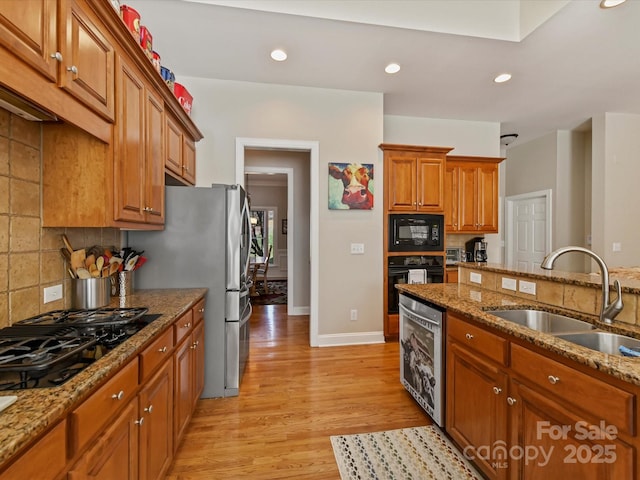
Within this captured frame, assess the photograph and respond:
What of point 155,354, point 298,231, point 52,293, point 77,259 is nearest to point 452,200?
point 298,231

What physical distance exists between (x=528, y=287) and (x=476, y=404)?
815 millimetres

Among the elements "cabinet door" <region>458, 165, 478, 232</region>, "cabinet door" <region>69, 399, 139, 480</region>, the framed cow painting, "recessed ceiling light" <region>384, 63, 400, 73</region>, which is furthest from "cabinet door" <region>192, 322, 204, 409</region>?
"cabinet door" <region>458, 165, 478, 232</region>

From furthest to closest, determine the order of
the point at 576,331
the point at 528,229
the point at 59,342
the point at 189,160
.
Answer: the point at 528,229
the point at 189,160
the point at 576,331
the point at 59,342

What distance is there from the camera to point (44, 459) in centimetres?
71

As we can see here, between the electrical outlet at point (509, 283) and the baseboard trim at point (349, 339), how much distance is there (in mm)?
1787

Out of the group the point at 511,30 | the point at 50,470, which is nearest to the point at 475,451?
the point at 50,470

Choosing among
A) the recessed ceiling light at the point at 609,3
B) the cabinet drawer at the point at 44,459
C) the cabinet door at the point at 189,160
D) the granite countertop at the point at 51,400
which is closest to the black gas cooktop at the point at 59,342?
the granite countertop at the point at 51,400

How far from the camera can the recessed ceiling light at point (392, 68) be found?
2.94 meters

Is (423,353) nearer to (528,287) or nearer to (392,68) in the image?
(528,287)

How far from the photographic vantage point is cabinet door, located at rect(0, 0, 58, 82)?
876 millimetres

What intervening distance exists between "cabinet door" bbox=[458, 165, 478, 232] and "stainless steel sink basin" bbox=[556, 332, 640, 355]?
121 inches

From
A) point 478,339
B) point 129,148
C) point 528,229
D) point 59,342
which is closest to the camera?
point 59,342

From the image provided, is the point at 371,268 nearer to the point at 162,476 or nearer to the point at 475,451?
the point at 475,451

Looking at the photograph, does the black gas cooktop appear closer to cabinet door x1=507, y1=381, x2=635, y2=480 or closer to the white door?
cabinet door x1=507, y1=381, x2=635, y2=480
